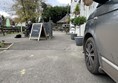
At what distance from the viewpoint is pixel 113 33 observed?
2.99m

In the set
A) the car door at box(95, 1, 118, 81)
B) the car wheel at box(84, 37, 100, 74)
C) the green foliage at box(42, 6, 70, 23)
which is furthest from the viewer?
the green foliage at box(42, 6, 70, 23)

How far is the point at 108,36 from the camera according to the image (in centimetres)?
323

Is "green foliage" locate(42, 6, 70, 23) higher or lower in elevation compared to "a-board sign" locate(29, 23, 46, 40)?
higher

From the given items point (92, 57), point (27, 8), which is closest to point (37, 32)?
point (27, 8)

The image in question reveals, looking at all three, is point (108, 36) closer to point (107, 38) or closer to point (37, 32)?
point (107, 38)

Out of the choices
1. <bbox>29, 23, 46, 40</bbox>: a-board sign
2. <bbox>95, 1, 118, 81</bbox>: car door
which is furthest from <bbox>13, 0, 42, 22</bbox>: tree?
<bbox>95, 1, 118, 81</bbox>: car door

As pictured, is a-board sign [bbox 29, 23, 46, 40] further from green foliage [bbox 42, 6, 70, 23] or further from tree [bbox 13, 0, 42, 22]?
green foliage [bbox 42, 6, 70, 23]

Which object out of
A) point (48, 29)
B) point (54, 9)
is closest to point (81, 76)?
point (48, 29)

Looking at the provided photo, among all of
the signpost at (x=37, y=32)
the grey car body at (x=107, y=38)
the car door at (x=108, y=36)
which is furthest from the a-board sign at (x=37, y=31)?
the car door at (x=108, y=36)

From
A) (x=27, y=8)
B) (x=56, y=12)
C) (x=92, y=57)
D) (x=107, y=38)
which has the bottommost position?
(x=92, y=57)

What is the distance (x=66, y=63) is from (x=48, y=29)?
9.45m

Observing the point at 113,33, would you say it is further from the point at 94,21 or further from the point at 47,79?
the point at 47,79

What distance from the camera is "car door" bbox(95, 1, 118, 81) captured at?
9.82ft

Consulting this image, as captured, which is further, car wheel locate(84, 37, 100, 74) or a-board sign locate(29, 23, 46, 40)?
a-board sign locate(29, 23, 46, 40)
